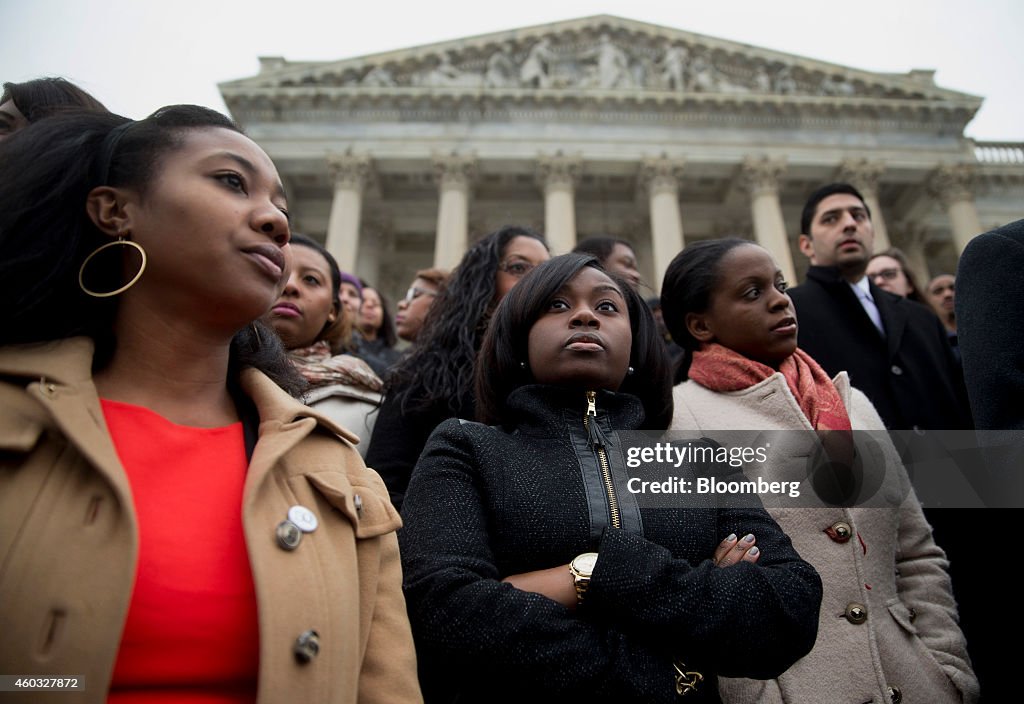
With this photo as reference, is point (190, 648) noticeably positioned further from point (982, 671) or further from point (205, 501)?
point (982, 671)

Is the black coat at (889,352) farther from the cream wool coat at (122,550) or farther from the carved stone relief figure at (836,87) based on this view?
the carved stone relief figure at (836,87)

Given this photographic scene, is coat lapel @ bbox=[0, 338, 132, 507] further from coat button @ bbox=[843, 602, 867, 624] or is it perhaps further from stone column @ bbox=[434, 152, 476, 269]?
stone column @ bbox=[434, 152, 476, 269]

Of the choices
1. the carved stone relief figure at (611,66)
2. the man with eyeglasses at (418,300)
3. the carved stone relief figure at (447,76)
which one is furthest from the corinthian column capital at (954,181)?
the man with eyeglasses at (418,300)

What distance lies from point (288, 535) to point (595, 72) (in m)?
29.1

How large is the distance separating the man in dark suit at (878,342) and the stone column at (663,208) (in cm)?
1732

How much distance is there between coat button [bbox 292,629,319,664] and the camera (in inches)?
58.7

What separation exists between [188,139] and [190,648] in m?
1.44

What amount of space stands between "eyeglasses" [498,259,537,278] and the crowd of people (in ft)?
4.83

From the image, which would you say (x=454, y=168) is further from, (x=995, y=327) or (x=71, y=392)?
(x=71, y=392)

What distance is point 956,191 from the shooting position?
25156mm

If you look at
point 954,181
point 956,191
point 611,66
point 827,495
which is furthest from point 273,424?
point 954,181

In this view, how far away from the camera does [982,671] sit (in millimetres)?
3023

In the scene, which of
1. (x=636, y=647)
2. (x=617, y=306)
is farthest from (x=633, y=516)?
(x=617, y=306)

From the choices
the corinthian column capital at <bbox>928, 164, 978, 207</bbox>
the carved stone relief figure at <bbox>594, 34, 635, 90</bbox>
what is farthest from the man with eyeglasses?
the corinthian column capital at <bbox>928, 164, 978, 207</bbox>
